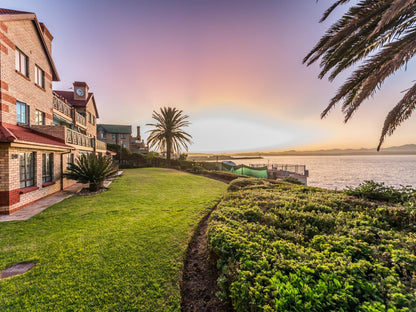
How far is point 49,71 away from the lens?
1180 cm

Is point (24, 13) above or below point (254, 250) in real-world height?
above

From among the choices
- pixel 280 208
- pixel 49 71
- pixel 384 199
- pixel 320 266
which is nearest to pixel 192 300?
pixel 320 266

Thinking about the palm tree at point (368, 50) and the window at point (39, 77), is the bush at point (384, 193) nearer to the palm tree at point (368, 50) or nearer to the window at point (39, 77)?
the palm tree at point (368, 50)

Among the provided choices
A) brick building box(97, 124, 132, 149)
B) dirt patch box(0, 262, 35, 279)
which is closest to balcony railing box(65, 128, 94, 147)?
dirt patch box(0, 262, 35, 279)

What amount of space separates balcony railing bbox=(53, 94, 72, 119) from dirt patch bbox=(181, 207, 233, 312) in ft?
52.2

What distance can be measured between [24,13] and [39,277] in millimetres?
13456

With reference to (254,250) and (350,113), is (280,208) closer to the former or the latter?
(254,250)

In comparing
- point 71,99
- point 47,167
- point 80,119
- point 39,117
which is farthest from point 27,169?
point 71,99

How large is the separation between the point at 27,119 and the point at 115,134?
35.9 meters

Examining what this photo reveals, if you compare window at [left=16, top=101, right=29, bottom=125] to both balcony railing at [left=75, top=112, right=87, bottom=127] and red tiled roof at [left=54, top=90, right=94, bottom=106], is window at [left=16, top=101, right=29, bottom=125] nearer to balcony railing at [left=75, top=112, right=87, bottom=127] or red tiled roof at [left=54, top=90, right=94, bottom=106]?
balcony railing at [left=75, top=112, right=87, bottom=127]

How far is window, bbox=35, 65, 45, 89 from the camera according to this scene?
10.4 metres

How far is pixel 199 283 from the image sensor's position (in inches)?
124

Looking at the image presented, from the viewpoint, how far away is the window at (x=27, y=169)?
26.2 ft

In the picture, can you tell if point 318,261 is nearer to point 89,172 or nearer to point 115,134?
point 89,172
